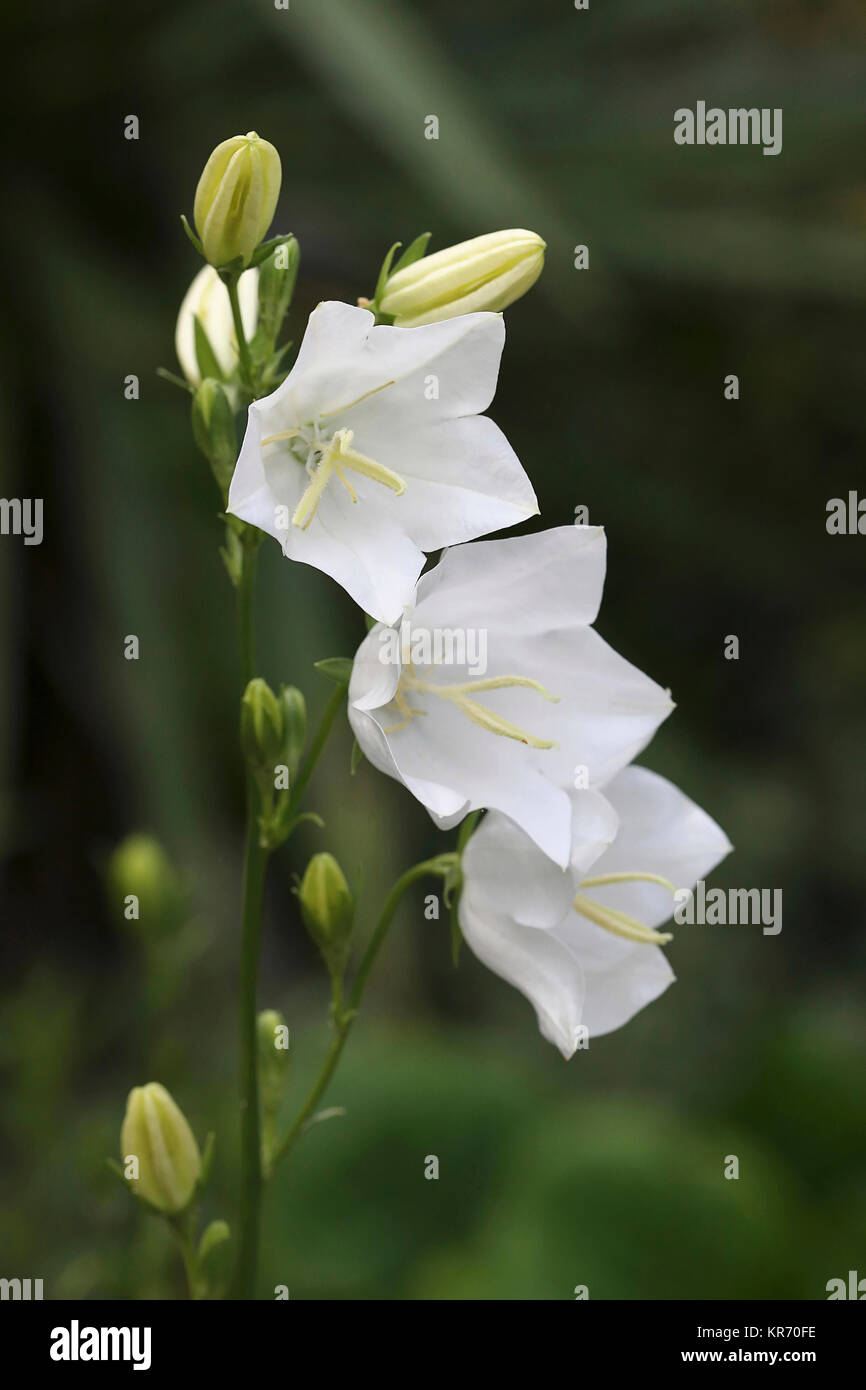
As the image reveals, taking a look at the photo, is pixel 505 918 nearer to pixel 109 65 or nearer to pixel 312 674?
pixel 312 674

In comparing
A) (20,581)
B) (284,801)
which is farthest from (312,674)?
(284,801)

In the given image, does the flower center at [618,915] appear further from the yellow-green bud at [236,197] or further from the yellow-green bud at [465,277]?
the yellow-green bud at [236,197]

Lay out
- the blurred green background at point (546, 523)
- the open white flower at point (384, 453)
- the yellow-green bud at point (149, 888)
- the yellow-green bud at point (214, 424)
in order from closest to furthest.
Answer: the open white flower at point (384, 453)
the yellow-green bud at point (214, 424)
the yellow-green bud at point (149, 888)
the blurred green background at point (546, 523)

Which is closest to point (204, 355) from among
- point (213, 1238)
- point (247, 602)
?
point (247, 602)

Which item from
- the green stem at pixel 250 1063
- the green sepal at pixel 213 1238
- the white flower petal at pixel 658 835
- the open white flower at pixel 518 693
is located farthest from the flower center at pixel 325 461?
the green sepal at pixel 213 1238

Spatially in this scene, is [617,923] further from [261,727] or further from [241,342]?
[241,342]

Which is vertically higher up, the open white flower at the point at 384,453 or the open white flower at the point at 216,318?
the open white flower at the point at 216,318

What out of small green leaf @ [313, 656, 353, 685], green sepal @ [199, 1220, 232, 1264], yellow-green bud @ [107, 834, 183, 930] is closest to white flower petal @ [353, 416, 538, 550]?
small green leaf @ [313, 656, 353, 685]
